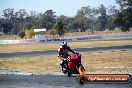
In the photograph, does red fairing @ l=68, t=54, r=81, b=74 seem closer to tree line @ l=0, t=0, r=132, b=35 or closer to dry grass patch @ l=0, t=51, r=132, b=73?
dry grass patch @ l=0, t=51, r=132, b=73

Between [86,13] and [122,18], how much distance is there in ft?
258

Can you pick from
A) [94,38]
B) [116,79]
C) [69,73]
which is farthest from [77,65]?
[94,38]

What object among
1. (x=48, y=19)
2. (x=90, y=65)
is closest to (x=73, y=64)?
(x=90, y=65)

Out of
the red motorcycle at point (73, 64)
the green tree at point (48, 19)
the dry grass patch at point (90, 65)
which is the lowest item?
the dry grass patch at point (90, 65)

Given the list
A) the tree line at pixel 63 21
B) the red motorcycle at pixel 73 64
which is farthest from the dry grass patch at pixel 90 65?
the tree line at pixel 63 21

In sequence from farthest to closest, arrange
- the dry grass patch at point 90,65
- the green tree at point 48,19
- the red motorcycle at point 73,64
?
the green tree at point 48,19 → the dry grass patch at point 90,65 → the red motorcycle at point 73,64

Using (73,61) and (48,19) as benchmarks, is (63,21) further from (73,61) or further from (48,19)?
(73,61)

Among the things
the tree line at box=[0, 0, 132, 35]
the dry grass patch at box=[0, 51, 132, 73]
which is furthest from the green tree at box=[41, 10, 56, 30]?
the dry grass patch at box=[0, 51, 132, 73]

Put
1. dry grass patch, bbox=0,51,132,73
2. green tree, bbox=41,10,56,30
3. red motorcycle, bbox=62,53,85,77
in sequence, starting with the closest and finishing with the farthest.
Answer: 1. red motorcycle, bbox=62,53,85,77
2. dry grass patch, bbox=0,51,132,73
3. green tree, bbox=41,10,56,30

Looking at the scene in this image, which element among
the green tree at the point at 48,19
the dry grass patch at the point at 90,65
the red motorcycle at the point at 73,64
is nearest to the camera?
the red motorcycle at the point at 73,64

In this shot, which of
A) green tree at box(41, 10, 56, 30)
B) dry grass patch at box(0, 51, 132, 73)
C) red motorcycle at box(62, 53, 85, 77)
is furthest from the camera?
green tree at box(41, 10, 56, 30)

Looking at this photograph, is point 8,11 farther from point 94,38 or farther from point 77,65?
point 77,65

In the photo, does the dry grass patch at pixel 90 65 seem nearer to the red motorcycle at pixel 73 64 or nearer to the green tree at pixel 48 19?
the red motorcycle at pixel 73 64

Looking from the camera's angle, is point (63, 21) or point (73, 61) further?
point (63, 21)
